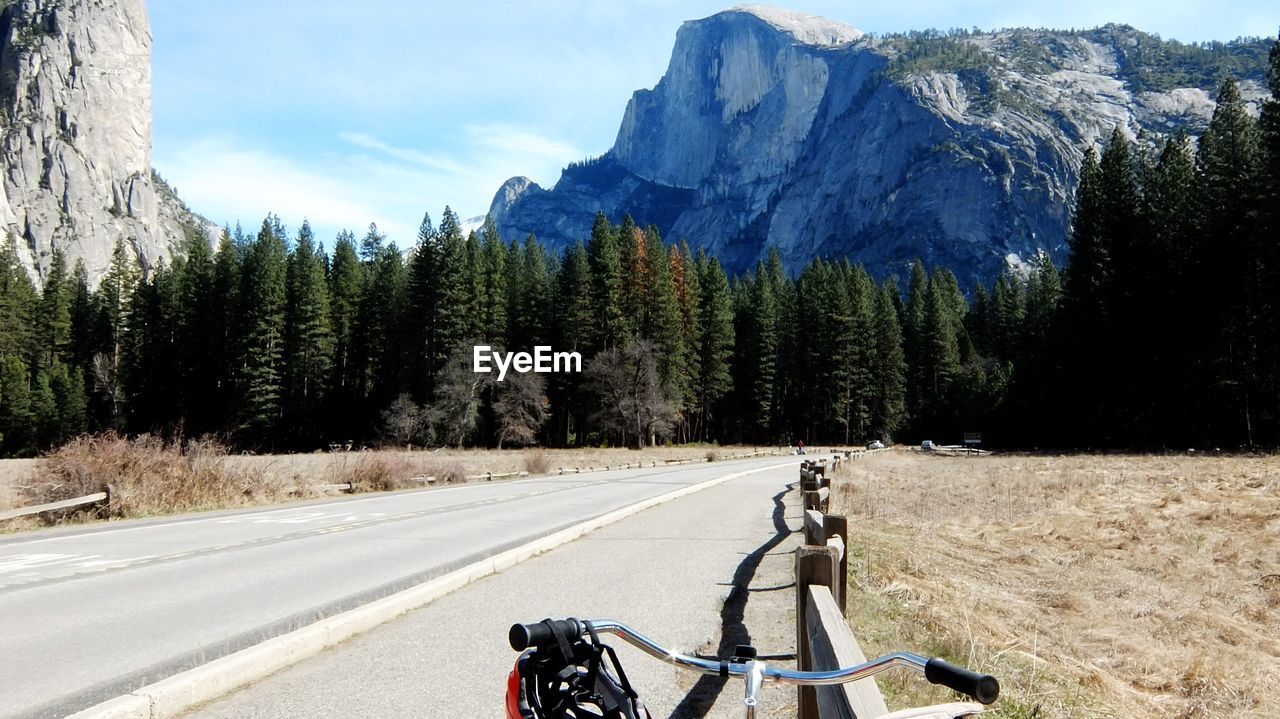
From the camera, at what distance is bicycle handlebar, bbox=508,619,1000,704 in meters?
1.61

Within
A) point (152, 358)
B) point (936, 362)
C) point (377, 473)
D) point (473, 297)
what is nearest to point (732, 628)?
point (377, 473)

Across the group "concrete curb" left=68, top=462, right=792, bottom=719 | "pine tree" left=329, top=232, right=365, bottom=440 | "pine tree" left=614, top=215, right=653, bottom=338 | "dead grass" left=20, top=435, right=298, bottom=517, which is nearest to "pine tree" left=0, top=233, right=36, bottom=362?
"pine tree" left=329, top=232, right=365, bottom=440

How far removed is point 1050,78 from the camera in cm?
19112

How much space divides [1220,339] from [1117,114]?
16529cm

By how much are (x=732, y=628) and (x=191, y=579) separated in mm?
6693

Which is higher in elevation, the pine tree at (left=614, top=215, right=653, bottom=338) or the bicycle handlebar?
the pine tree at (left=614, top=215, right=653, bottom=338)

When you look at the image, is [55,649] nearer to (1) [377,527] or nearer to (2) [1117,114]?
(1) [377,527]

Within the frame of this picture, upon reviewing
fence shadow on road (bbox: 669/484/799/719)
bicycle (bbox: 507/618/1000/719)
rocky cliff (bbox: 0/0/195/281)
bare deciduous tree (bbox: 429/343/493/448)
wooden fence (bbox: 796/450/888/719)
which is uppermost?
rocky cliff (bbox: 0/0/195/281)

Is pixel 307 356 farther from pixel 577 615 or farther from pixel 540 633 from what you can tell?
pixel 540 633

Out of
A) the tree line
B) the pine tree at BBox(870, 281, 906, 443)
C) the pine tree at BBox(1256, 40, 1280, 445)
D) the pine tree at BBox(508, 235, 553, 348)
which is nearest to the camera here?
the pine tree at BBox(1256, 40, 1280, 445)

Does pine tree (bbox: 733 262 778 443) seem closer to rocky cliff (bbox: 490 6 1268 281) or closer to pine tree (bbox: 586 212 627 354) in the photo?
pine tree (bbox: 586 212 627 354)

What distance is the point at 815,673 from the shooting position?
2.06 metres

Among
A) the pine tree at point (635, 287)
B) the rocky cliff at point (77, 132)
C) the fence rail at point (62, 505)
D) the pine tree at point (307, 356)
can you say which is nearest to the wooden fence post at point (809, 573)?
the fence rail at point (62, 505)

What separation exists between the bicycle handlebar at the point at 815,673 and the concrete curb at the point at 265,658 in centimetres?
380
